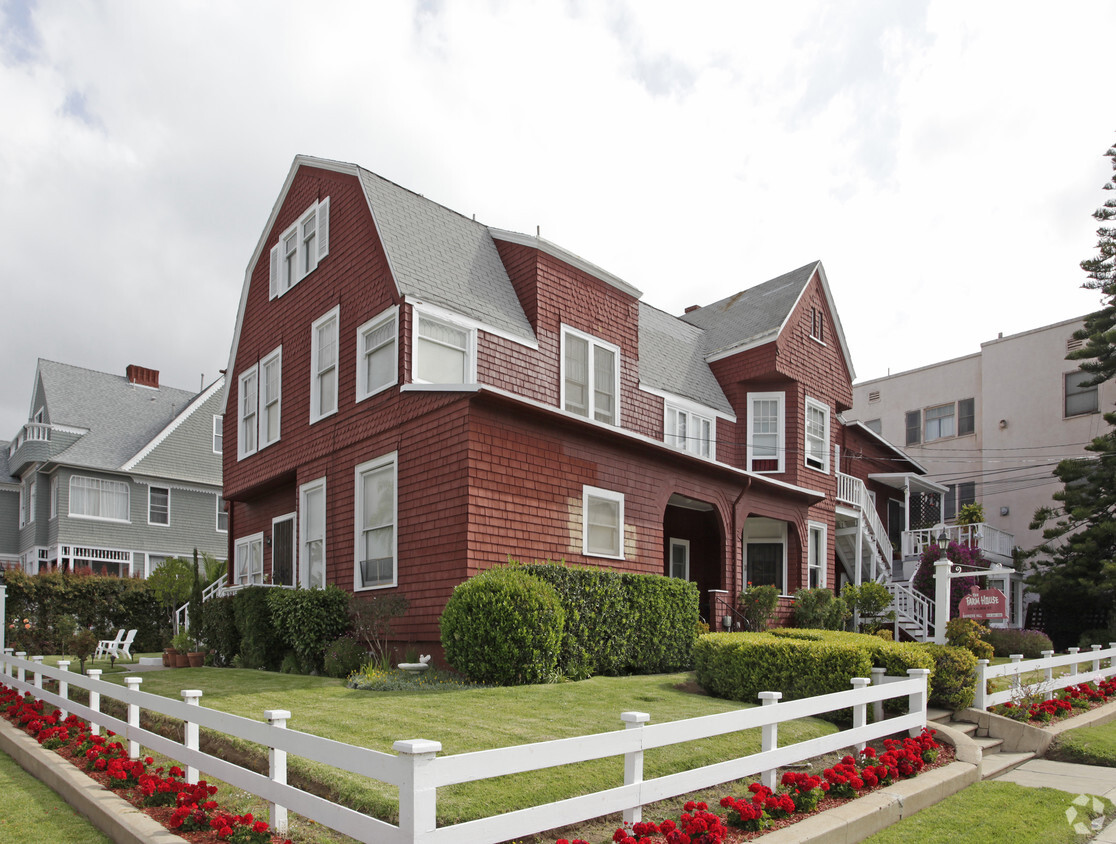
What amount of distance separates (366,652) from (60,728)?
5.25 metres

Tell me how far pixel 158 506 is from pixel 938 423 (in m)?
31.0

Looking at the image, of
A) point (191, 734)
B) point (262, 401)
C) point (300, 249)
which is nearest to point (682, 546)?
point (262, 401)

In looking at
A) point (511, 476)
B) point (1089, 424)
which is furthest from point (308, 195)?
point (1089, 424)

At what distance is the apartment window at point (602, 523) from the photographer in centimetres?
1483

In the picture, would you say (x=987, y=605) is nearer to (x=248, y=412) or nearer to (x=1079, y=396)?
(x=248, y=412)

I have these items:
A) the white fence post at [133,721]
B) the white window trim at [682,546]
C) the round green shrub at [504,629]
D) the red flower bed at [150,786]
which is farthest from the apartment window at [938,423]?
the white fence post at [133,721]

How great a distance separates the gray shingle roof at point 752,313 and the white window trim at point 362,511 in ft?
38.3

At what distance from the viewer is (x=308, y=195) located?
62.8 feet

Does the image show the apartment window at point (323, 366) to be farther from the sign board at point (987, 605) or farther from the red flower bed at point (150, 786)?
the sign board at point (987, 605)

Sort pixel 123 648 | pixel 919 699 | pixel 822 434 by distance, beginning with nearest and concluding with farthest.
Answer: pixel 919 699 → pixel 123 648 → pixel 822 434

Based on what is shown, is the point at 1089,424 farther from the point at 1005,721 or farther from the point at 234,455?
the point at 234,455

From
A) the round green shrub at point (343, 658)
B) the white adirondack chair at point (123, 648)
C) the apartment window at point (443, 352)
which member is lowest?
the white adirondack chair at point (123, 648)

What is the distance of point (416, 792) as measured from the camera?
14.0 feet

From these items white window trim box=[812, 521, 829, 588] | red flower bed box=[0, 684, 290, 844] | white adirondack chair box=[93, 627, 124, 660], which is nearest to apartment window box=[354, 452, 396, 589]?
red flower bed box=[0, 684, 290, 844]
